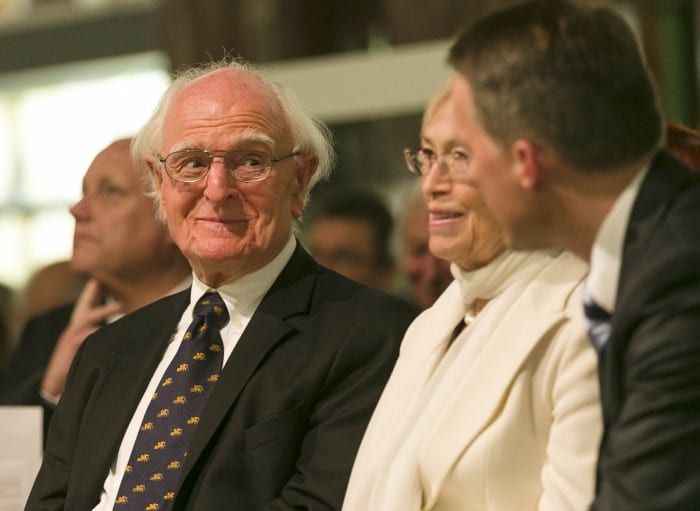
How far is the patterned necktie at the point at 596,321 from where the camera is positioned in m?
1.95

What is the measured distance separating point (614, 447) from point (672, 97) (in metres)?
4.99

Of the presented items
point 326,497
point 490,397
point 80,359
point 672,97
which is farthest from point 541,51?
point 672,97

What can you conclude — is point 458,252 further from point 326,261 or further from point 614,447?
point 326,261

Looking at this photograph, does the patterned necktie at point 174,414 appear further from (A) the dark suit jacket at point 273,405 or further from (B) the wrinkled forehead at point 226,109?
(B) the wrinkled forehead at point 226,109

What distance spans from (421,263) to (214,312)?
1.59 meters

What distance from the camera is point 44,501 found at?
10.7 ft

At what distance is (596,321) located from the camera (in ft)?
6.50


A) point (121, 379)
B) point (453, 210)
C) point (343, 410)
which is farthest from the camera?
point (121, 379)

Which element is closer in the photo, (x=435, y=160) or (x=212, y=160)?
(x=435, y=160)

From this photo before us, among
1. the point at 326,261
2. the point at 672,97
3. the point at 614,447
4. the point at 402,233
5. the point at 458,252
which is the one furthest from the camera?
the point at 672,97

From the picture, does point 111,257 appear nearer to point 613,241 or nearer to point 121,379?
point 121,379

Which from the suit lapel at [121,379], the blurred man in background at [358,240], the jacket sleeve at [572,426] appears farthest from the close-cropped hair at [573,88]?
the blurred man in background at [358,240]

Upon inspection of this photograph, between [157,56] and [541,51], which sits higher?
[541,51]

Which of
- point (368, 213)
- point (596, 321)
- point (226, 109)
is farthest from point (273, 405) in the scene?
point (368, 213)
